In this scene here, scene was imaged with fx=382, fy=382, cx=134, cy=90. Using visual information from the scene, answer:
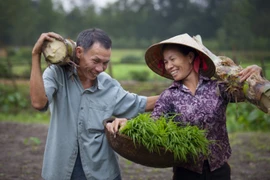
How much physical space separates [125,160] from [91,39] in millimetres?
3780

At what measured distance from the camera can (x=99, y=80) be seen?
2.92 meters

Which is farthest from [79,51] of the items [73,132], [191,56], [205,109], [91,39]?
[205,109]

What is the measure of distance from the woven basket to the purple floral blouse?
0.30 meters

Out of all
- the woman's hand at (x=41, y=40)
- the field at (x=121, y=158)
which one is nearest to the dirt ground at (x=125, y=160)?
the field at (x=121, y=158)

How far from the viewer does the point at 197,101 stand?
2641 millimetres

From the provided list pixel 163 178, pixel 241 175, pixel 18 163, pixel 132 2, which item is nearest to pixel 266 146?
pixel 241 175

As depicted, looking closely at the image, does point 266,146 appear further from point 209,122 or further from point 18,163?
point 209,122

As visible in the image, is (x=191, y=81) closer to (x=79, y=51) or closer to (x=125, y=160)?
(x=79, y=51)

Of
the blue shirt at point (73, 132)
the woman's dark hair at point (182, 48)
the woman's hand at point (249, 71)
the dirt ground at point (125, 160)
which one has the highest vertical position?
the woman's dark hair at point (182, 48)

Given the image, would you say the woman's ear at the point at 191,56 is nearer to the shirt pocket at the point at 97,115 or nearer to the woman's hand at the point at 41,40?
the shirt pocket at the point at 97,115

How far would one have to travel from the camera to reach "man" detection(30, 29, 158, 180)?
2684 mm

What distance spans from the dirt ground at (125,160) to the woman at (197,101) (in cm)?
259

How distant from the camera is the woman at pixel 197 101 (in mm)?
2617

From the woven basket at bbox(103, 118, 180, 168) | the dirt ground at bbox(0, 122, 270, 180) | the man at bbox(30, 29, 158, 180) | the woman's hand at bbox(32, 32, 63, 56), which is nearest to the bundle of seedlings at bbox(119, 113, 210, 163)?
the woven basket at bbox(103, 118, 180, 168)
